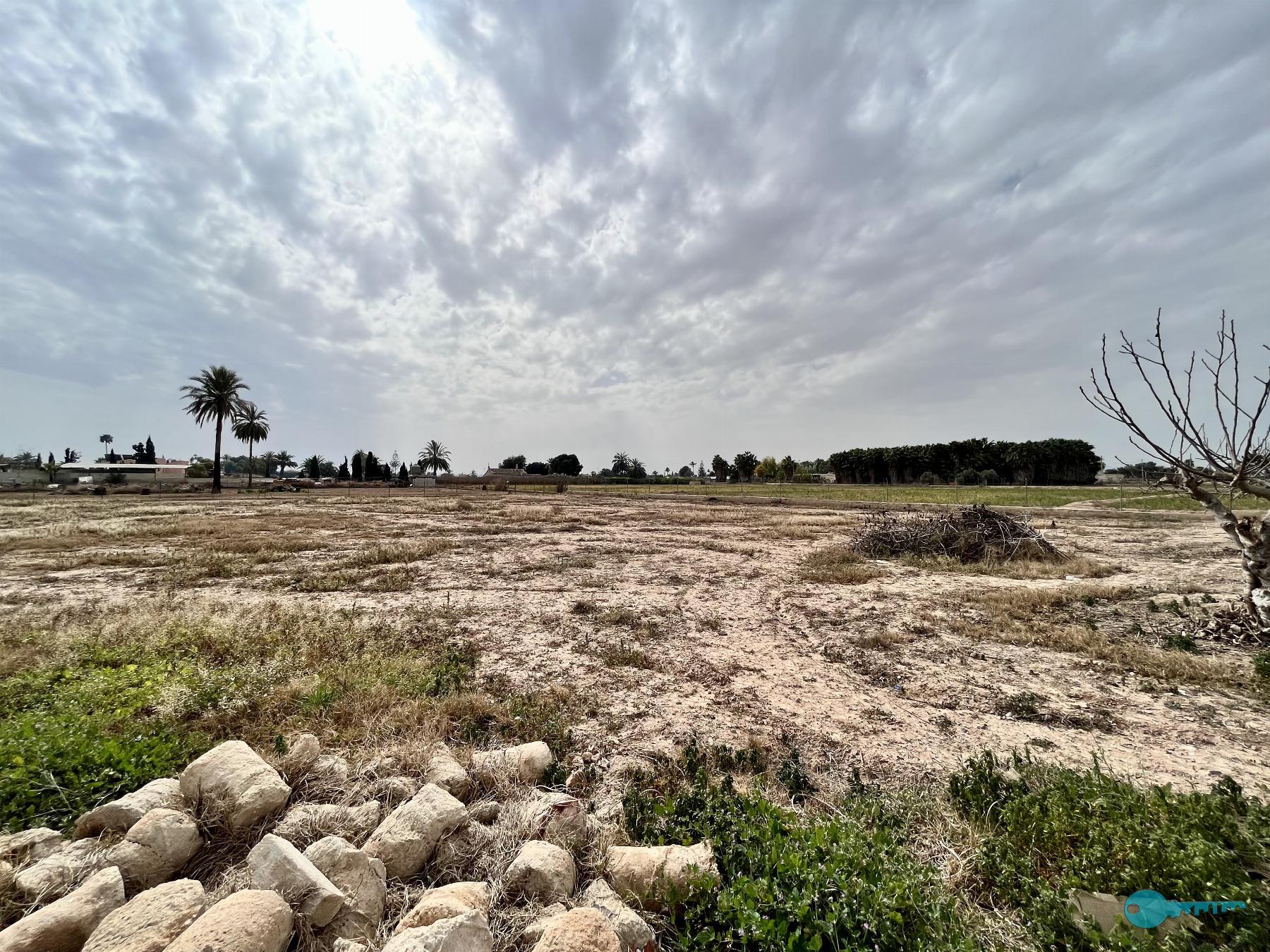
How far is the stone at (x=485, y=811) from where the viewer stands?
3477 mm

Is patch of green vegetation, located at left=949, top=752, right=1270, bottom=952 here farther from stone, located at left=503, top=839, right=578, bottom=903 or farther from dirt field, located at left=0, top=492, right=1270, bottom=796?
stone, located at left=503, top=839, right=578, bottom=903

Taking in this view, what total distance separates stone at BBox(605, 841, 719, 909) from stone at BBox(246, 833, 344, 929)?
5.19 ft

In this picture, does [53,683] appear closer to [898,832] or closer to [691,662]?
[691,662]

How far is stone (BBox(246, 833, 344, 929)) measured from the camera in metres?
2.48

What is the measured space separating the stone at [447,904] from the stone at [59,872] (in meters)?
1.85

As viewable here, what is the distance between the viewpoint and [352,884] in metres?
2.70

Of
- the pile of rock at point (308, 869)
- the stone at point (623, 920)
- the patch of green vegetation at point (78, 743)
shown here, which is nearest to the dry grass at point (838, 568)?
the pile of rock at point (308, 869)

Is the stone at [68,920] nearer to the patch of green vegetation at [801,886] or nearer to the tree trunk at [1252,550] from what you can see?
the patch of green vegetation at [801,886]

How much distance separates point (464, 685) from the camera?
5898 mm

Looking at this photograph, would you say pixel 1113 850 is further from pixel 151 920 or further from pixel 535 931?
pixel 151 920

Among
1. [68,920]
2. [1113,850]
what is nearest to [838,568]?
A: [1113,850]

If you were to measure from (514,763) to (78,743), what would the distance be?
10.5 ft

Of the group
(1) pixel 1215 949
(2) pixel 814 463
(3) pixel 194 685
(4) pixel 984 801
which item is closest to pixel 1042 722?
(4) pixel 984 801

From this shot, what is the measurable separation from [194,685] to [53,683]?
168 centimetres
